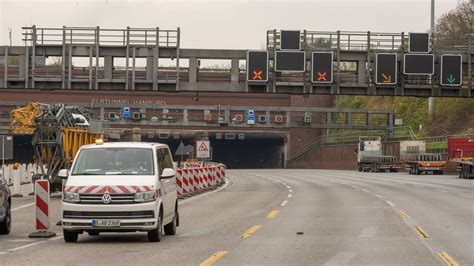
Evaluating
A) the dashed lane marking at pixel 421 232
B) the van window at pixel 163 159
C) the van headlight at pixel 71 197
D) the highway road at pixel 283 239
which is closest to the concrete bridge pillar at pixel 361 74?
the highway road at pixel 283 239

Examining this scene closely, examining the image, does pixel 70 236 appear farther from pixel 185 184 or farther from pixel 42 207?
pixel 185 184

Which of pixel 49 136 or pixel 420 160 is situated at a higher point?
pixel 49 136

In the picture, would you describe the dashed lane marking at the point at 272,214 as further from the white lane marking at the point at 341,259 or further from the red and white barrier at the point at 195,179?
the red and white barrier at the point at 195,179

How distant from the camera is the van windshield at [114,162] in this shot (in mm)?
14938

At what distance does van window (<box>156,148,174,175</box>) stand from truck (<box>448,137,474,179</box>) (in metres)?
39.1

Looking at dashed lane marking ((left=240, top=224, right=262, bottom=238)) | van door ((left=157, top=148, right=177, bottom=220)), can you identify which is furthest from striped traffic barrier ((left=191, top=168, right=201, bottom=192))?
van door ((left=157, top=148, right=177, bottom=220))

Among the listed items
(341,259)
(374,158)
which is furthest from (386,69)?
(374,158)

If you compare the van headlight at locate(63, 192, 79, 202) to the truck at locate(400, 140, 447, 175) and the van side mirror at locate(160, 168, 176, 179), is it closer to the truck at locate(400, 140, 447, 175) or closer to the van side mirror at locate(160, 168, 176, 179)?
the van side mirror at locate(160, 168, 176, 179)

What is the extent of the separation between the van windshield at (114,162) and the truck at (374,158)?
63.1 metres

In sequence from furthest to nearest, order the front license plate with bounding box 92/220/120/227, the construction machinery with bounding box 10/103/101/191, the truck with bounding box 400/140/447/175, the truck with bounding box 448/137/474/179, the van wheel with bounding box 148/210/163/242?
the truck with bounding box 400/140/447/175
the truck with bounding box 448/137/474/179
the construction machinery with bounding box 10/103/101/191
the van wheel with bounding box 148/210/163/242
the front license plate with bounding box 92/220/120/227

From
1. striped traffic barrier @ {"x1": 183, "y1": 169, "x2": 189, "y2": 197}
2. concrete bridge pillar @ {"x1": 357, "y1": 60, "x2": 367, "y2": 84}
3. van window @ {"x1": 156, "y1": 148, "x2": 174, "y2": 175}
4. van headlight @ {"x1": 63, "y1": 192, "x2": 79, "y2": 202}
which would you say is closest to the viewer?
van headlight @ {"x1": 63, "y1": 192, "x2": 79, "y2": 202}

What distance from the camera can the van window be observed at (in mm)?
15444

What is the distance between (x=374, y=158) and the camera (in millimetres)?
79000

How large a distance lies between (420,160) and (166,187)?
175 ft
